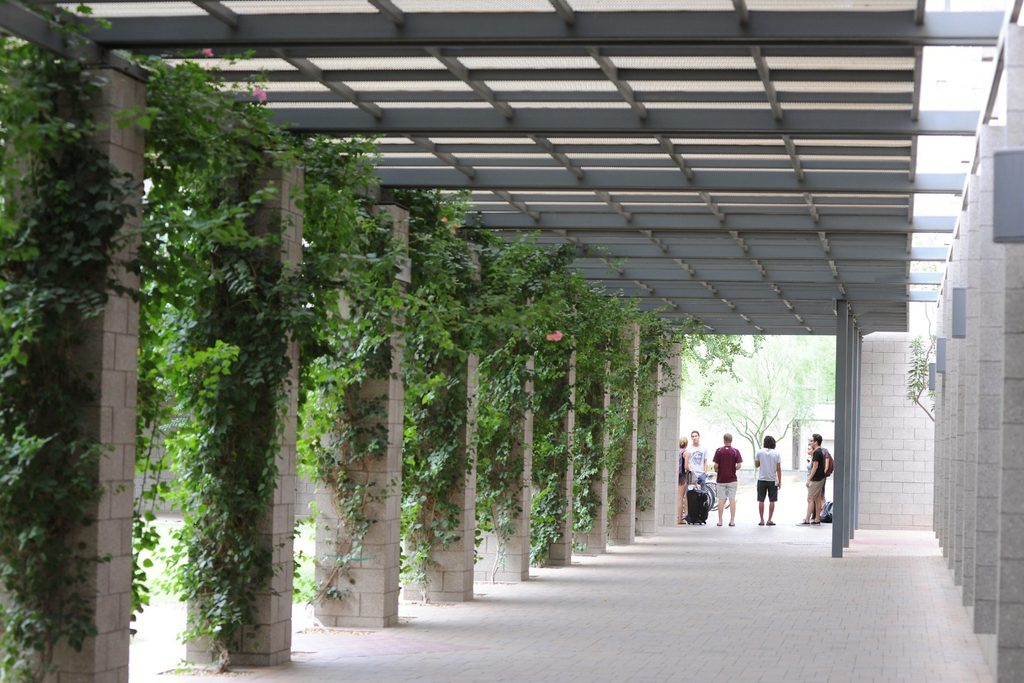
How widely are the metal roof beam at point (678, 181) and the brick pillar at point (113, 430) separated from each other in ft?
14.2

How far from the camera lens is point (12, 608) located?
673 centimetres

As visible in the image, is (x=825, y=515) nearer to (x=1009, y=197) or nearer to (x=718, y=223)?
(x=718, y=223)

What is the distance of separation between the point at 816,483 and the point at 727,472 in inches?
62.1

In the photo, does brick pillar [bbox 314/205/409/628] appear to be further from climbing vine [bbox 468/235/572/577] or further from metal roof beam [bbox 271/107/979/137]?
climbing vine [bbox 468/235/572/577]

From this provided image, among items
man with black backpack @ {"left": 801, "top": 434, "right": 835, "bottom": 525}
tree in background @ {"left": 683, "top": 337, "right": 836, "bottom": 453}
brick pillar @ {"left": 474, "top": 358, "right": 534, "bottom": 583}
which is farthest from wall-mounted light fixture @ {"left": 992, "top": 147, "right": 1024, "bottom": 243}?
tree in background @ {"left": 683, "top": 337, "right": 836, "bottom": 453}

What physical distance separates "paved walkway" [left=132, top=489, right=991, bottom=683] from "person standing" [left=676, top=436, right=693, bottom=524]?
8.15m

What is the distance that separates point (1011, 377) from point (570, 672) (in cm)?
322

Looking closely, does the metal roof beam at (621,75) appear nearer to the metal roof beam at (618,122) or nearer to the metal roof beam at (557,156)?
the metal roof beam at (618,122)

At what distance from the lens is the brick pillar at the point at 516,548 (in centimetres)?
1467

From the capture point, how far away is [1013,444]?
7.46 metres

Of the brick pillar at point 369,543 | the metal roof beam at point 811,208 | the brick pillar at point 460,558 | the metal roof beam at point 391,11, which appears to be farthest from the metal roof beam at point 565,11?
the brick pillar at point 460,558

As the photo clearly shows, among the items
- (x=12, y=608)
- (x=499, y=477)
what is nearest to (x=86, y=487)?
(x=12, y=608)

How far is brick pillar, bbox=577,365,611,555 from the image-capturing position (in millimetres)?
18312

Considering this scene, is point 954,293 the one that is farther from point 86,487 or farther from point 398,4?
point 86,487
